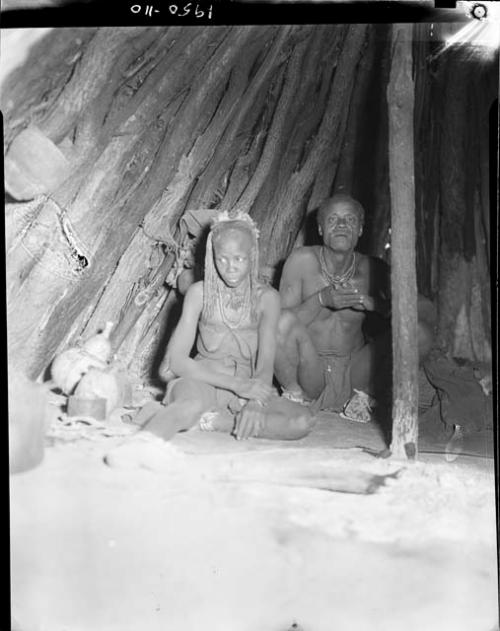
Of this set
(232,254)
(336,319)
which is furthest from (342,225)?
(232,254)

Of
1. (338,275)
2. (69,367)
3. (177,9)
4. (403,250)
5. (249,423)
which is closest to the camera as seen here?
(177,9)

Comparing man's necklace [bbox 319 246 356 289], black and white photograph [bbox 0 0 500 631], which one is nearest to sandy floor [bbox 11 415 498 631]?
black and white photograph [bbox 0 0 500 631]

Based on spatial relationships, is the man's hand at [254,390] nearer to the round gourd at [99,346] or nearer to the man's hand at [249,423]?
the man's hand at [249,423]

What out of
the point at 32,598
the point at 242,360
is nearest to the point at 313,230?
the point at 242,360

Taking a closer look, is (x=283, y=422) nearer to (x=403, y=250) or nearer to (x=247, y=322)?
(x=247, y=322)

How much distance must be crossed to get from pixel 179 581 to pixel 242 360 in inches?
33.9

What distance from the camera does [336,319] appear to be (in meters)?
3.20

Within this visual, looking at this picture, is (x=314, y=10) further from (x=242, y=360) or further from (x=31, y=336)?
(x=31, y=336)

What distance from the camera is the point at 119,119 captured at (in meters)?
2.75

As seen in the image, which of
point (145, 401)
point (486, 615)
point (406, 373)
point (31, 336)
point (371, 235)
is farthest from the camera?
point (371, 235)

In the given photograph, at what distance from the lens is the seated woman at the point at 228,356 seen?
2736mm

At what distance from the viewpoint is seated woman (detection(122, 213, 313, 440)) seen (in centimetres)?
274

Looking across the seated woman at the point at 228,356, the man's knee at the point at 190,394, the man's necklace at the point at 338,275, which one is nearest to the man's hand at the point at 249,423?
the seated woman at the point at 228,356

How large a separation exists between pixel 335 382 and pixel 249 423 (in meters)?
0.60
